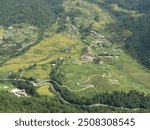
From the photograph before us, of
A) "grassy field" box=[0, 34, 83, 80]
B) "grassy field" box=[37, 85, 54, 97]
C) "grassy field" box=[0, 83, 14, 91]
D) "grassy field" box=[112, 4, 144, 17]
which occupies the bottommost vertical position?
"grassy field" box=[112, 4, 144, 17]

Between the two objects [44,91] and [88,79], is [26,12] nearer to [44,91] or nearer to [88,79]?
[88,79]

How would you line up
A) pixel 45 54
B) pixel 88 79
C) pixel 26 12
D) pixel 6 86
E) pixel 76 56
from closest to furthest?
pixel 6 86, pixel 88 79, pixel 76 56, pixel 45 54, pixel 26 12

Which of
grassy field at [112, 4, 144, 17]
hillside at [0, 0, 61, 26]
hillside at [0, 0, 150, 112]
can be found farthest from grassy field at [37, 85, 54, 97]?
grassy field at [112, 4, 144, 17]

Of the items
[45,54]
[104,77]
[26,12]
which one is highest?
[104,77]

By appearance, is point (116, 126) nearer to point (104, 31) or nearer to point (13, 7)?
point (104, 31)

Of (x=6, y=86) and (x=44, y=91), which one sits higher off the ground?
(x=44, y=91)

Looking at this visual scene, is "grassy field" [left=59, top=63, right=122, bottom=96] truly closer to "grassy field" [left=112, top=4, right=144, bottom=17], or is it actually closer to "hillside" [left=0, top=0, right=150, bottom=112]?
"hillside" [left=0, top=0, right=150, bottom=112]

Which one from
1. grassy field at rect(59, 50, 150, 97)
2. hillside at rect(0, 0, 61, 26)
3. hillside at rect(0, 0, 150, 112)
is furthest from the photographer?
hillside at rect(0, 0, 61, 26)

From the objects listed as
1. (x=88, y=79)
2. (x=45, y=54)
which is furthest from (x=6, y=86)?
(x=45, y=54)

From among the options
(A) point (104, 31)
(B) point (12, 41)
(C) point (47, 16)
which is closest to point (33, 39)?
(B) point (12, 41)

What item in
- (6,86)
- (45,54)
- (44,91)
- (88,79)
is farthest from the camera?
(45,54)

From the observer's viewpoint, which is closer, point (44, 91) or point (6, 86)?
point (44, 91)
